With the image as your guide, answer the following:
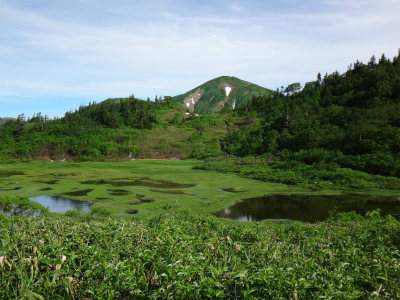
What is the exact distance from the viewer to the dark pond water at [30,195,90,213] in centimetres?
2622

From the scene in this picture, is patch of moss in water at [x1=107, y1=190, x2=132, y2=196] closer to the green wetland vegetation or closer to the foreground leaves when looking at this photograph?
the green wetland vegetation

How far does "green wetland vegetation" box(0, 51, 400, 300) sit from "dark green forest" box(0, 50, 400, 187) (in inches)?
13.9

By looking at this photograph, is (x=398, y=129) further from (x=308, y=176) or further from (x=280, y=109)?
(x=280, y=109)

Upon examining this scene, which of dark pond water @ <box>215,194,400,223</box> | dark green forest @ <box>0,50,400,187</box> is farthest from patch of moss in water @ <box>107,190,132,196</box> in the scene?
dark green forest @ <box>0,50,400,187</box>

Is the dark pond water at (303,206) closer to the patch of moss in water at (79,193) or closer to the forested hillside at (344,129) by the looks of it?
the forested hillside at (344,129)

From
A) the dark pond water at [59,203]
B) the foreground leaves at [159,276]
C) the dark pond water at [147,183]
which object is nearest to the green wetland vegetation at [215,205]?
the foreground leaves at [159,276]

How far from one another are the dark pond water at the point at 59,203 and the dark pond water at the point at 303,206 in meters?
12.2

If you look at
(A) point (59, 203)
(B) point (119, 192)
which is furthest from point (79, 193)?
(A) point (59, 203)

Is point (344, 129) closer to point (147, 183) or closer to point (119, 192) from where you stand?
point (147, 183)

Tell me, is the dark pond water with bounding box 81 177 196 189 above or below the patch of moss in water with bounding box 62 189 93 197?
below

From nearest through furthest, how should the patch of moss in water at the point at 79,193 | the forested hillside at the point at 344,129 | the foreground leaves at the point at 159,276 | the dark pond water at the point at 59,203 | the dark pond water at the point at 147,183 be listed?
the foreground leaves at the point at 159,276 → the dark pond water at the point at 59,203 → the patch of moss in water at the point at 79,193 → the dark pond water at the point at 147,183 → the forested hillside at the point at 344,129

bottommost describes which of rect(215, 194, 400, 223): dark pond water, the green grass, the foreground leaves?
rect(215, 194, 400, 223): dark pond water

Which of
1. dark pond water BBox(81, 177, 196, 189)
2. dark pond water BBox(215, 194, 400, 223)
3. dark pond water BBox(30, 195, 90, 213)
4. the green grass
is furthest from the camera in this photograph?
dark pond water BBox(81, 177, 196, 189)

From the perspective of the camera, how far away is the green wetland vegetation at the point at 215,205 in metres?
4.86
